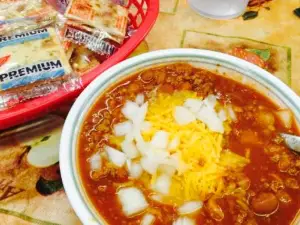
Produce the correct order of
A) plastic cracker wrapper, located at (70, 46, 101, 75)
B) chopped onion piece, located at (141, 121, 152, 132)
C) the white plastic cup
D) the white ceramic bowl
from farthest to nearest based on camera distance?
the white plastic cup
plastic cracker wrapper, located at (70, 46, 101, 75)
chopped onion piece, located at (141, 121, 152, 132)
the white ceramic bowl

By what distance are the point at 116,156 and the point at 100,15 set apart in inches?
20.6

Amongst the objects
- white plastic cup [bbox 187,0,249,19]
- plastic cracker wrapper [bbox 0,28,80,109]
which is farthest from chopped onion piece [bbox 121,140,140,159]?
white plastic cup [bbox 187,0,249,19]

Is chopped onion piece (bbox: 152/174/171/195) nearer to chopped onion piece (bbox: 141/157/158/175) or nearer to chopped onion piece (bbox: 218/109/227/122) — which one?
chopped onion piece (bbox: 141/157/158/175)

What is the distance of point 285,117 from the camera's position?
1.08 m

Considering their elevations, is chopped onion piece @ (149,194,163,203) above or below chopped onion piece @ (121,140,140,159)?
below

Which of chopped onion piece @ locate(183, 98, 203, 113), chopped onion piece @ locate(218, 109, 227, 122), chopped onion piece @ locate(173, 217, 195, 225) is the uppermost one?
chopped onion piece @ locate(183, 98, 203, 113)

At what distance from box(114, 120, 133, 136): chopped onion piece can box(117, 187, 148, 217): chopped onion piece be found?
0.49 feet

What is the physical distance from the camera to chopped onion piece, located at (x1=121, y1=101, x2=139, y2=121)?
107cm

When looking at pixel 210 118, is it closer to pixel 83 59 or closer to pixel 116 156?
pixel 116 156

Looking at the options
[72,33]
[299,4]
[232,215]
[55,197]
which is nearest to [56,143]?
[55,197]

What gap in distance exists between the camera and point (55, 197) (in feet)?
3.70

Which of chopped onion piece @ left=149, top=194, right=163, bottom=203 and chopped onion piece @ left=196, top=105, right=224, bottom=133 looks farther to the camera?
chopped onion piece @ left=196, top=105, right=224, bottom=133

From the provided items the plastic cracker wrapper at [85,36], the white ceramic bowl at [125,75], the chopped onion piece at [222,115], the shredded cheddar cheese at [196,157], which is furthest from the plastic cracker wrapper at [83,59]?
the chopped onion piece at [222,115]

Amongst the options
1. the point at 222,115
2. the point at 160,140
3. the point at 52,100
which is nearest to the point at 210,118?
the point at 222,115
